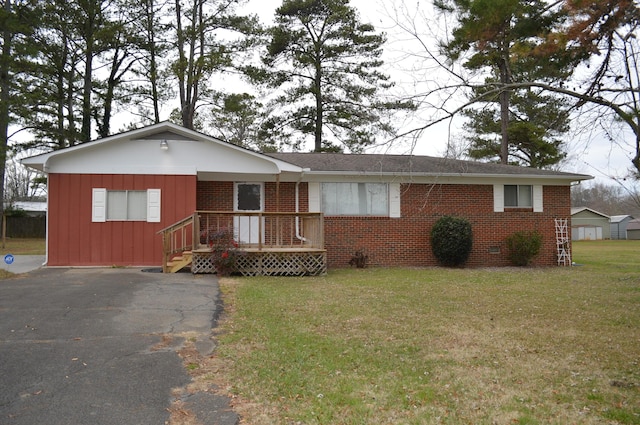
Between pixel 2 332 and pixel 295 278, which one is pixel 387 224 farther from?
pixel 2 332

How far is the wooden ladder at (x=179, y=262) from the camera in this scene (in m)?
12.1

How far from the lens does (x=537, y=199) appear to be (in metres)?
15.8

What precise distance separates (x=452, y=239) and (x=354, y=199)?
119 inches

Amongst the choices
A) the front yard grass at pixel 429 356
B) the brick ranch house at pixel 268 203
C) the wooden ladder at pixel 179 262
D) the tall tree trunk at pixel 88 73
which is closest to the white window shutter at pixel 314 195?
the brick ranch house at pixel 268 203

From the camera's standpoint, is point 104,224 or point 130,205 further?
point 130,205

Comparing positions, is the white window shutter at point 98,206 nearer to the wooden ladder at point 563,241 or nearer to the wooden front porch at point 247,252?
the wooden front porch at point 247,252

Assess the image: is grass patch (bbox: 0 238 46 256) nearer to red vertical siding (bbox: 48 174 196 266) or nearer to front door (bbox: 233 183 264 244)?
red vertical siding (bbox: 48 174 196 266)

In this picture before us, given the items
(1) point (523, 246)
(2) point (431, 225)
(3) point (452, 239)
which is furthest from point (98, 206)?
(1) point (523, 246)

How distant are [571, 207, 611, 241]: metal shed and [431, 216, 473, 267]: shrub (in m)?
41.8

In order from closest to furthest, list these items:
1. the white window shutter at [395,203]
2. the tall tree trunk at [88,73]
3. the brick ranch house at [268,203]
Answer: the brick ranch house at [268,203], the white window shutter at [395,203], the tall tree trunk at [88,73]

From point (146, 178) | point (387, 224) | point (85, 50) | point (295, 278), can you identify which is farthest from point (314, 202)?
point (85, 50)

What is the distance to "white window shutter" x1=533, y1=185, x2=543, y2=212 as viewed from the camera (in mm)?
15742

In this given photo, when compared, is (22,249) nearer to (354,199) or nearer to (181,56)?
(181,56)

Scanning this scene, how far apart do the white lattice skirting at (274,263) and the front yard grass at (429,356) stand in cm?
213
